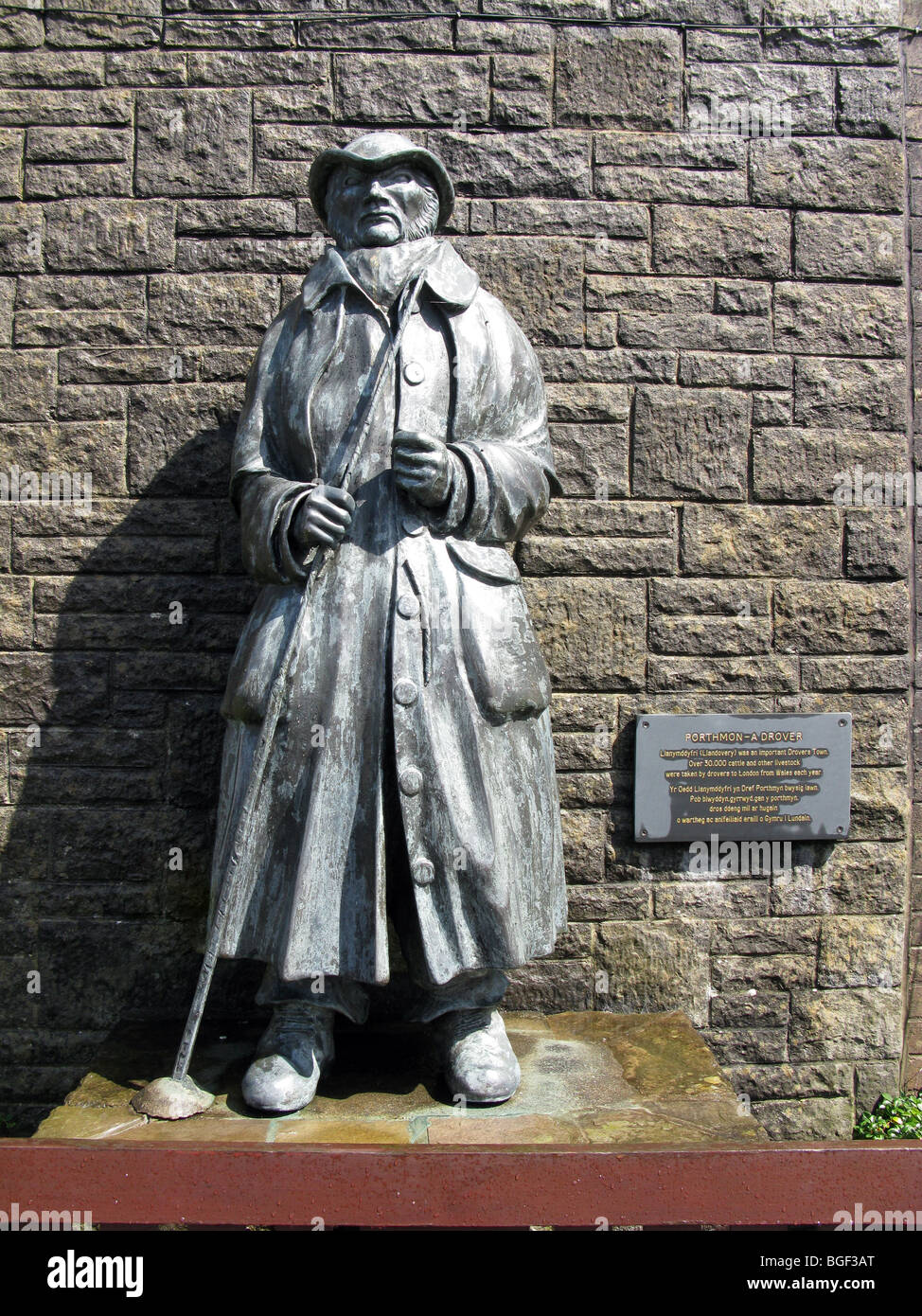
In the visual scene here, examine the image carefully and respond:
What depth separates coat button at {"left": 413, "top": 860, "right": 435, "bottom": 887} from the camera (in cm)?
258

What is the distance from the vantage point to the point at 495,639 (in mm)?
2721

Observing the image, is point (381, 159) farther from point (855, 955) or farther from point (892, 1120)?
point (892, 1120)

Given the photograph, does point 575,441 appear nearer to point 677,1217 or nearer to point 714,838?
point 714,838

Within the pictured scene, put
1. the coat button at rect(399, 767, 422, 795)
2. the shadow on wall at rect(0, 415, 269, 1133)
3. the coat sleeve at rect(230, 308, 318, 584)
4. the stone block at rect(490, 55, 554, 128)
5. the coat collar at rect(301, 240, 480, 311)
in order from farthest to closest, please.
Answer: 1. the stone block at rect(490, 55, 554, 128)
2. the shadow on wall at rect(0, 415, 269, 1133)
3. the coat collar at rect(301, 240, 480, 311)
4. the coat sleeve at rect(230, 308, 318, 584)
5. the coat button at rect(399, 767, 422, 795)

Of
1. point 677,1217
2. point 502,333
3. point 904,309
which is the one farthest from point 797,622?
point 677,1217

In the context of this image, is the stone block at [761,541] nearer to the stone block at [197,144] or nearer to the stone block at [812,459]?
the stone block at [812,459]

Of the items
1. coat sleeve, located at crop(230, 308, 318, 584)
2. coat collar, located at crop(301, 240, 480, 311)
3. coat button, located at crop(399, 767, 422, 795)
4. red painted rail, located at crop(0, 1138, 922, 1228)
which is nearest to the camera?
red painted rail, located at crop(0, 1138, 922, 1228)

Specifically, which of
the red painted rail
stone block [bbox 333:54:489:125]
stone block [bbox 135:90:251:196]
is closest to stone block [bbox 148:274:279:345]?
stone block [bbox 135:90:251:196]

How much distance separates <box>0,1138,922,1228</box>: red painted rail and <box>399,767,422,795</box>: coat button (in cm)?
82

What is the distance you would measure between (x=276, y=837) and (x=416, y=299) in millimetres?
1462

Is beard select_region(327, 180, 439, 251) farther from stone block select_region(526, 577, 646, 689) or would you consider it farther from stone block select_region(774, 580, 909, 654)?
stone block select_region(774, 580, 909, 654)

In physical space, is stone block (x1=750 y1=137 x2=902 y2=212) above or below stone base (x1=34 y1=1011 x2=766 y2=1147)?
above
